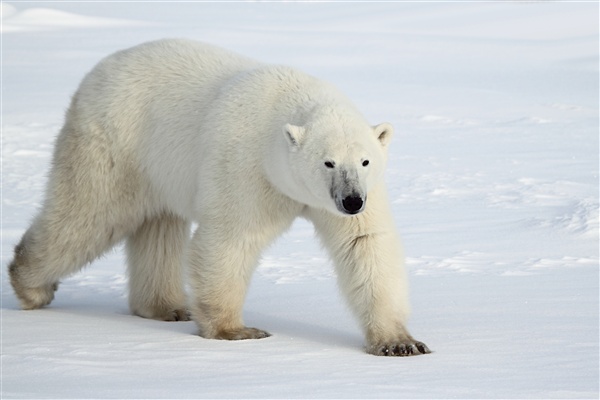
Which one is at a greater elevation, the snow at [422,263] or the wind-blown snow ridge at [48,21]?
the wind-blown snow ridge at [48,21]

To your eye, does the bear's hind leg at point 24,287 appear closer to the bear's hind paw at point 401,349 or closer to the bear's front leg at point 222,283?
the bear's front leg at point 222,283

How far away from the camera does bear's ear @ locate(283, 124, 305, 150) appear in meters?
4.13

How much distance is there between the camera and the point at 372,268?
428 centimetres

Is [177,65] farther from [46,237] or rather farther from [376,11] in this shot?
[376,11]

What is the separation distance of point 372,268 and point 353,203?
481mm

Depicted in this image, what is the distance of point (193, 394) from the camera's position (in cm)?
324

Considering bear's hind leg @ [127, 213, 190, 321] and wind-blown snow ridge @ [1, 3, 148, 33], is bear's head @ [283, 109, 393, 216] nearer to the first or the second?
bear's hind leg @ [127, 213, 190, 321]

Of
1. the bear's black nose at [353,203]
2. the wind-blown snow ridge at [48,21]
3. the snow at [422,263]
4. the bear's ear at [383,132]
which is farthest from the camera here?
the wind-blown snow ridge at [48,21]

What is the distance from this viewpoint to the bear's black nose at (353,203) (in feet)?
12.8

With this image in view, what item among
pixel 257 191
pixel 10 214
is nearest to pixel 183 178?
pixel 257 191

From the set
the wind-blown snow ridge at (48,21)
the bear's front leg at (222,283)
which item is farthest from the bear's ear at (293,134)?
the wind-blown snow ridge at (48,21)

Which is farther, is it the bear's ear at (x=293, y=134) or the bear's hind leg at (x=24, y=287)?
the bear's hind leg at (x=24, y=287)

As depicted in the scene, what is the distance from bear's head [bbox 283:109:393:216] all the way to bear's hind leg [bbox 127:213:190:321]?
1.45 m

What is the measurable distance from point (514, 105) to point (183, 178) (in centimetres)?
928
